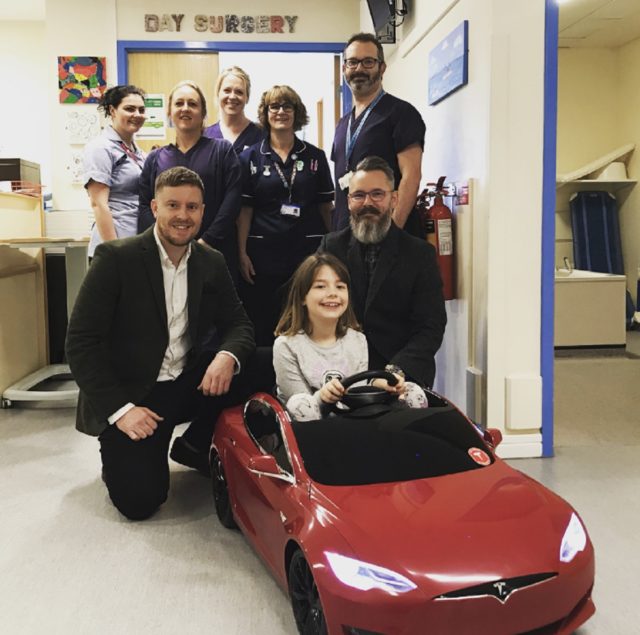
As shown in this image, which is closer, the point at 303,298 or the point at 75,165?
the point at 303,298

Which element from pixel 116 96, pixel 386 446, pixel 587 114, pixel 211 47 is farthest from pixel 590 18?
pixel 386 446

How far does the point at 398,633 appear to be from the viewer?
1300 millimetres

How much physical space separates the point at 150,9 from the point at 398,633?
4823 mm

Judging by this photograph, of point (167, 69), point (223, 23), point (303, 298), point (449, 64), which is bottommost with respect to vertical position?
point (303, 298)

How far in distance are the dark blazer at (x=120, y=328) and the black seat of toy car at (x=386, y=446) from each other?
79 centimetres

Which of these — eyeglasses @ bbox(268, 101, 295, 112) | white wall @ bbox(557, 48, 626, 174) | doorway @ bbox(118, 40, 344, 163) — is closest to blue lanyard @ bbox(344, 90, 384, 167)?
eyeglasses @ bbox(268, 101, 295, 112)

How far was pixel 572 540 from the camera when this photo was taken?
1464 millimetres

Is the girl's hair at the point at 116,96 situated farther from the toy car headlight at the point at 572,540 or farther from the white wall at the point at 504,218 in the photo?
the toy car headlight at the point at 572,540

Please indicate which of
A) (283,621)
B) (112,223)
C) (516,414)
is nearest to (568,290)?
(516,414)

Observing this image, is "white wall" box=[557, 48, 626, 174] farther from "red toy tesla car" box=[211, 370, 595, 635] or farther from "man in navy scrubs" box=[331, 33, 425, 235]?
"red toy tesla car" box=[211, 370, 595, 635]

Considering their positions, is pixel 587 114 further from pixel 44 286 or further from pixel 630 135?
pixel 44 286

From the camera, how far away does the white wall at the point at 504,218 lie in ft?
9.34

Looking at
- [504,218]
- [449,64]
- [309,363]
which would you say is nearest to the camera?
[309,363]

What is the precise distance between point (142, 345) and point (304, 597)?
3.64ft
